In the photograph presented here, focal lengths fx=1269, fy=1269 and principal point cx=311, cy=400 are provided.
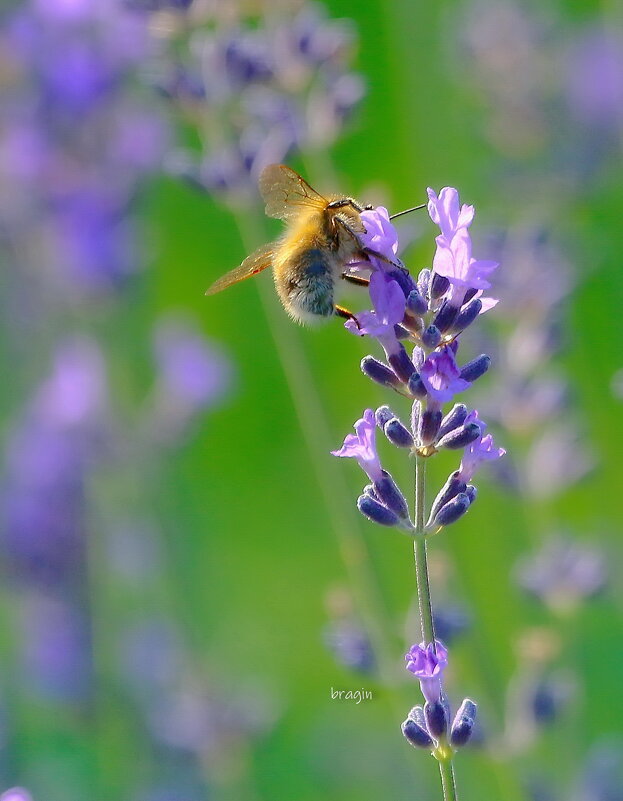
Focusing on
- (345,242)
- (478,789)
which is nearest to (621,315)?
(478,789)

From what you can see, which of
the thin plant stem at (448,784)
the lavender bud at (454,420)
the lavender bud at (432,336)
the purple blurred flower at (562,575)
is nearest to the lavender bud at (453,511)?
the lavender bud at (454,420)

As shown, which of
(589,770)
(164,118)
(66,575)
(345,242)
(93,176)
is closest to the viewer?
(345,242)

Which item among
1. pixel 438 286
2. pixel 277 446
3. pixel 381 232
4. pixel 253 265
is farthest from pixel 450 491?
pixel 277 446

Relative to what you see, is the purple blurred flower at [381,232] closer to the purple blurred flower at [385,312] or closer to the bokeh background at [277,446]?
the purple blurred flower at [385,312]

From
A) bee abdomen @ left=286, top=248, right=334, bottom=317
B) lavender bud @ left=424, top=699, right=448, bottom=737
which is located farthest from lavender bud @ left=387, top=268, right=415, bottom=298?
lavender bud @ left=424, top=699, right=448, bottom=737

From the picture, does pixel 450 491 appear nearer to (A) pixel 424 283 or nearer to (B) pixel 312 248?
(A) pixel 424 283

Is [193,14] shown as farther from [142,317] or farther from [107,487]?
[142,317]
